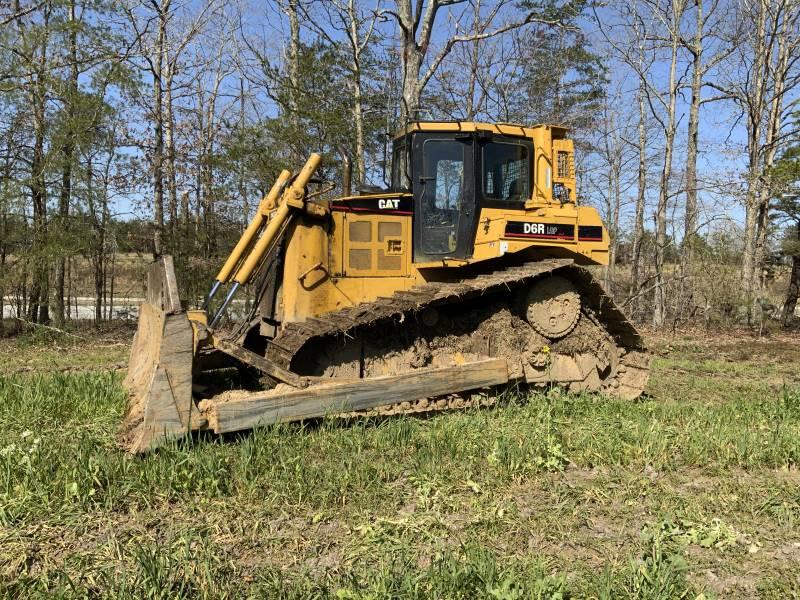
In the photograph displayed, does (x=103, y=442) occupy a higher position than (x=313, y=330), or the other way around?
(x=313, y=330)

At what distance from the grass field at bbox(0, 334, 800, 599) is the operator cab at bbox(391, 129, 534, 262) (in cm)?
204

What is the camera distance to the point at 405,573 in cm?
298

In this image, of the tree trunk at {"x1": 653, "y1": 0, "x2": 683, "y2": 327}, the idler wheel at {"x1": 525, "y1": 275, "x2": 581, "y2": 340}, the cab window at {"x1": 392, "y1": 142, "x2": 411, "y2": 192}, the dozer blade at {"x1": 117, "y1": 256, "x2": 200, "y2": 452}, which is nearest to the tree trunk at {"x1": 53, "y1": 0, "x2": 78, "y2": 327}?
the cab window at {"x1": 392, "y1": 142, "x2": 411, "y2": 192}

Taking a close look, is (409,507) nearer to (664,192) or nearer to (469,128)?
(469,128)

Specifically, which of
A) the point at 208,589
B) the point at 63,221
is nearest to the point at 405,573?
the point at 208,589

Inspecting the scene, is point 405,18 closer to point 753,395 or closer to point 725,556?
point 753,395

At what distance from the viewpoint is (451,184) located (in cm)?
676

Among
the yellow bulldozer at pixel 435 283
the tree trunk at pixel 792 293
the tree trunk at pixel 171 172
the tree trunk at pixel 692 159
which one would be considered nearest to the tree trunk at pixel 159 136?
the tree trunk at pixel 171 172

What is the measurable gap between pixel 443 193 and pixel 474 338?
5.37 feet

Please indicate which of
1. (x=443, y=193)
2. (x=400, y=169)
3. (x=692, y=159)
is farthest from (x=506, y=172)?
(x=692, y=159)

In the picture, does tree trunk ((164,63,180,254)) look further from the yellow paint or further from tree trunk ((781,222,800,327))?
tree trunk ((781,222,800,327))

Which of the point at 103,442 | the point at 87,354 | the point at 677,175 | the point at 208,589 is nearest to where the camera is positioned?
the point at 208,589

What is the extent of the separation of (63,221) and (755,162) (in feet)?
61.4

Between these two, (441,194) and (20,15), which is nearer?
(441,194)
